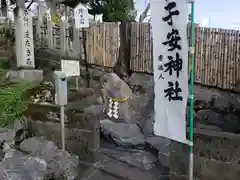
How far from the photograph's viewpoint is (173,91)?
3.12 m

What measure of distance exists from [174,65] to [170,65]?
0.05 metres

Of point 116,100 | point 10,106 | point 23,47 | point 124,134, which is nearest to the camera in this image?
point 10,106

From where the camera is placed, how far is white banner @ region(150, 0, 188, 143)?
117 inches

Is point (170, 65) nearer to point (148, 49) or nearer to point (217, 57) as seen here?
point (217, 57)

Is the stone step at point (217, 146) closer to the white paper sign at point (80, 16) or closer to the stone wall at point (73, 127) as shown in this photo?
the stone wall at point (73, 127)

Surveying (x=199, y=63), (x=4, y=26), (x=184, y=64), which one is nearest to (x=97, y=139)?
(x=184, y=64)

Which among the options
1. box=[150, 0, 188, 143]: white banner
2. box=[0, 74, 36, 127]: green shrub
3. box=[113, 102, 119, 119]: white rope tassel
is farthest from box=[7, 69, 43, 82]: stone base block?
box=[150, 0, 188, 143]: white banner

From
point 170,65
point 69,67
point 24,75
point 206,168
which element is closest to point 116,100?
point 69,67

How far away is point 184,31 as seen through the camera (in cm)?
296

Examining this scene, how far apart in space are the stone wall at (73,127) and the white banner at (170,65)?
1.76 meters

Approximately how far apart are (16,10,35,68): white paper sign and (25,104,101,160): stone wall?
9.40 ft

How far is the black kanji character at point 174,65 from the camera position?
3.04 metres

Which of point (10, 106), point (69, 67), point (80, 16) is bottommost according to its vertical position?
point (10, 106)

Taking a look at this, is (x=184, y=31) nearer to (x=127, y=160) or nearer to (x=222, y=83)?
(x=127, y=160)
